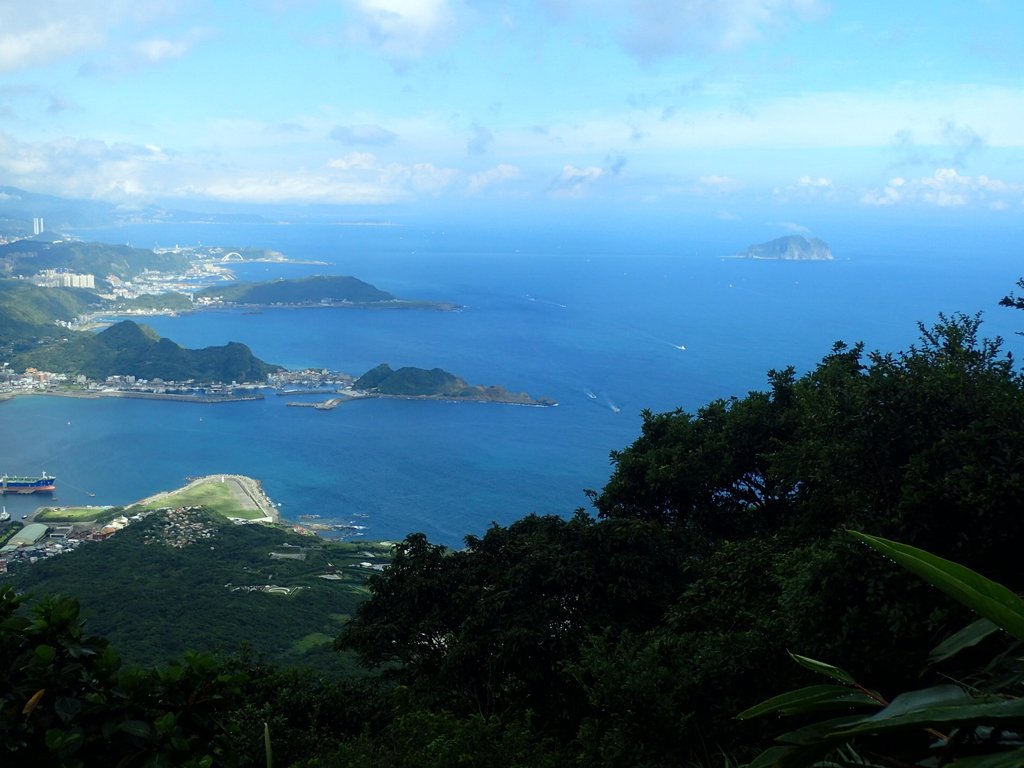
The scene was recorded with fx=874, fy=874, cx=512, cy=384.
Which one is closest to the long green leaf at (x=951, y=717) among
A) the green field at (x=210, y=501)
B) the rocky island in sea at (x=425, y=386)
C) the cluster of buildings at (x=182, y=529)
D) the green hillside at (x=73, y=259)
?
the cluster of buildings at (x=182, y=529)

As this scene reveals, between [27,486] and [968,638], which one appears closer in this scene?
[968,638]

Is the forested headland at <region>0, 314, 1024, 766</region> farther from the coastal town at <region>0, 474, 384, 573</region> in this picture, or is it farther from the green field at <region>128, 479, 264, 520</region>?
the green field at <region>128, 479, 264, 520</region>

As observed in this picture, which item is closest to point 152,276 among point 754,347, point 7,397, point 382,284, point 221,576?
point 382,284

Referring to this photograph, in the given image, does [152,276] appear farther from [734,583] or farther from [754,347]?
[734,583]

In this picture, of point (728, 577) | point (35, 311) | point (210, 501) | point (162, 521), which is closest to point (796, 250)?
point (35, 311)

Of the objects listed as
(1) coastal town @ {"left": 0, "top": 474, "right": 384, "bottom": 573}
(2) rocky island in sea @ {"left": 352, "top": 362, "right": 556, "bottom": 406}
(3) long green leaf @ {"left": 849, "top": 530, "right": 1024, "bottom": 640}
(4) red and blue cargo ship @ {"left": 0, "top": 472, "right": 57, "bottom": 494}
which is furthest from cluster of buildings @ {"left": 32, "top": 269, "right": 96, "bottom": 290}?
(3) long green leaf @ {"left": 849, "top": 530, "right": 1024, "bottom": 640}

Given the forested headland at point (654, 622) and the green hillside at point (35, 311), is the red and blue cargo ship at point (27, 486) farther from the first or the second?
the forested headland at point (654, 622)

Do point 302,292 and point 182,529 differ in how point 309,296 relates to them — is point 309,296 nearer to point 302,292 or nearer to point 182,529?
point 302,292
